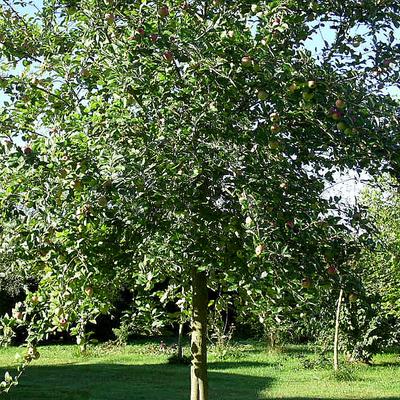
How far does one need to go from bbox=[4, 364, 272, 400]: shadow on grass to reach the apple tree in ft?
18.7

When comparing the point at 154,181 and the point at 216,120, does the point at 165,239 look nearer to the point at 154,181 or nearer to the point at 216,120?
the point at 154,181

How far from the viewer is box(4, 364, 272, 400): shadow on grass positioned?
358 inches

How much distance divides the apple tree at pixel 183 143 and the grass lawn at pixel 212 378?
12.6 feet

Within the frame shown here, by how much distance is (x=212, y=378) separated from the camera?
11.0 m

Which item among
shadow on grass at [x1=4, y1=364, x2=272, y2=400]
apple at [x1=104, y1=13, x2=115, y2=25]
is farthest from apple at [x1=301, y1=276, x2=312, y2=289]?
shadow on grass at [x1=4, y1=364, x2=272, y2=400]

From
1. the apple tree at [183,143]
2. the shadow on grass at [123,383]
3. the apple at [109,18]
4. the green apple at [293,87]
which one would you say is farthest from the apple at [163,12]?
the shadow on grass at [123,383]

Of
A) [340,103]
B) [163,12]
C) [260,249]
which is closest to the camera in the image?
[260,249]

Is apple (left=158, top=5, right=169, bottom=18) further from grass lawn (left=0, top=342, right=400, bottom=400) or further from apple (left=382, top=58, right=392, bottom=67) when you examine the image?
grass lawn (left=0, top=342, right=400, bottom=400)

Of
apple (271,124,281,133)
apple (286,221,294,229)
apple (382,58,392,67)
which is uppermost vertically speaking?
apple (382,58,392,67)

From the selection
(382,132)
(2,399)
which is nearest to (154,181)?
(382,132)

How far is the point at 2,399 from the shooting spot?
856 centimetres

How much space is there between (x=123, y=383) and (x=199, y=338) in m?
6.33

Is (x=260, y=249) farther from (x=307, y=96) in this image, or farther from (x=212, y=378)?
(x=212, y=378)

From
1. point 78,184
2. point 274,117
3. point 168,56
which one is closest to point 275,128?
point 274,117
